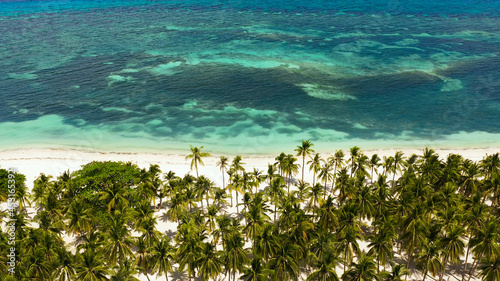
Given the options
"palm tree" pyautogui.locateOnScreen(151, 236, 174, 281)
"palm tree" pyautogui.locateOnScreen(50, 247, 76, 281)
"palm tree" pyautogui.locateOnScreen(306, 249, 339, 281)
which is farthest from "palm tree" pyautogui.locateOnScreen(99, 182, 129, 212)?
"palm tree" pyautogui.locateOnScreen(306, 249, 339, 281)

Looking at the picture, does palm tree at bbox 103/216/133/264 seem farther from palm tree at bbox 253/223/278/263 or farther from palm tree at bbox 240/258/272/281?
palm tree at bbox 253/223/278/263

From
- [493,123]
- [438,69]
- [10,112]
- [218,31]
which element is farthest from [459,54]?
[10,112]

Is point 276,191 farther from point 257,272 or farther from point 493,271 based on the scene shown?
point 493,271

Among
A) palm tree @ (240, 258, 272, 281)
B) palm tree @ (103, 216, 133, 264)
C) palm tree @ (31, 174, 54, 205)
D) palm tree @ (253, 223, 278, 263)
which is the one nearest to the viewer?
palm tree @ (240, 258, 272, 281)

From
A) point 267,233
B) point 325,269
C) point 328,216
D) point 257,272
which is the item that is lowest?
point 257,272

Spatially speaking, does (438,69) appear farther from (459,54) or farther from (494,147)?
(494,147)

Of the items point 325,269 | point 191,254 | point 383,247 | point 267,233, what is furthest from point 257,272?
point 383,247
